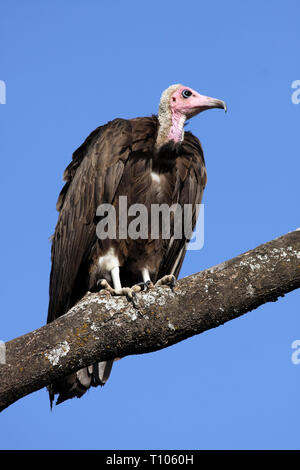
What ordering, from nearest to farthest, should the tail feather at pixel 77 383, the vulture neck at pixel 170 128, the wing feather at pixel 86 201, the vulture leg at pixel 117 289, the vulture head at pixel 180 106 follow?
the vulture leg at pixel 117 289, the tail feather at pixel 77 383, the wing feather at pixel 86 201, the vulture neck at pixel 170 128, the vulture head at pixel 180 106

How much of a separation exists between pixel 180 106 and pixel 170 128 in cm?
38

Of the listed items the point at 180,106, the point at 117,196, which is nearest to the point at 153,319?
the point at 117,196

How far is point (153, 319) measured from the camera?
4090 mm

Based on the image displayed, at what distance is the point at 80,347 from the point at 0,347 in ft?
1.63

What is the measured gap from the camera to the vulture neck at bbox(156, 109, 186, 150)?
6.10 metres

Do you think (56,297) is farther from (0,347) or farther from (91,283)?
(0,347)

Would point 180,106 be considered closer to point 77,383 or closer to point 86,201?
point 86,201
